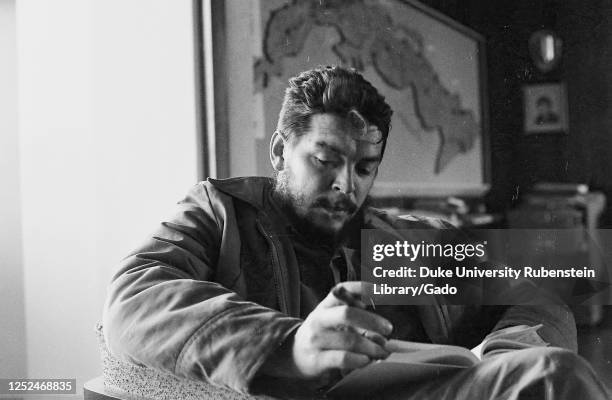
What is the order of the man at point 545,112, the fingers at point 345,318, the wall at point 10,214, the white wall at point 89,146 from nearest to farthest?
1. the fingers at point 345,318
2. the man at point 545,112
3. the white wall at point 89,146
4. the wall at point 10,214

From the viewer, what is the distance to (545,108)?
38.5 inches

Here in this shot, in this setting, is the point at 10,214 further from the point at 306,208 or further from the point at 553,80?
the point at 553,80

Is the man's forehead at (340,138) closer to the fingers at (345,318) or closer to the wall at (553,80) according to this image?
the wall at (553,80)

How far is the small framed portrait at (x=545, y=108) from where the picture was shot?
972mm

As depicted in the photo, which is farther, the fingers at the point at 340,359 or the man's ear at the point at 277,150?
the man's ear at the point at 277,150

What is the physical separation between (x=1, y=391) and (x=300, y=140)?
2.57 feet

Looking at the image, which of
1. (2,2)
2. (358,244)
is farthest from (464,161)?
(2,2)

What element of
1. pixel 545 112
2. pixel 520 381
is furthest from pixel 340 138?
pixel 520 381

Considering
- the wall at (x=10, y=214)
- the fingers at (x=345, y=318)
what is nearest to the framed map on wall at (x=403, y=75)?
the fingers at (x=345, y=318)

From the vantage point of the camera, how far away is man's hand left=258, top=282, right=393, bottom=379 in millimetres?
792

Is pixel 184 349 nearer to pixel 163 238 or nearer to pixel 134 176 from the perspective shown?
pixel 163 238

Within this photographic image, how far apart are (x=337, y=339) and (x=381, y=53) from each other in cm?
45

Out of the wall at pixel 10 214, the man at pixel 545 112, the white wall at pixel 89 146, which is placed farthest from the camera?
the wall at pixel 10 214

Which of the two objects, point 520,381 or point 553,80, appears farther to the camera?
point 553,80
